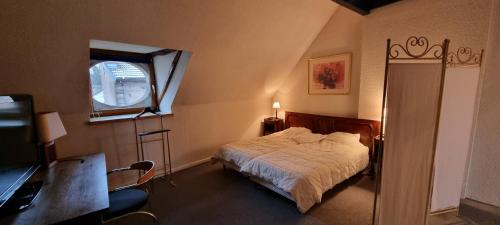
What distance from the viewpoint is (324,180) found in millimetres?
2494

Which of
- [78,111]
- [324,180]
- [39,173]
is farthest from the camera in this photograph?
[78,111]

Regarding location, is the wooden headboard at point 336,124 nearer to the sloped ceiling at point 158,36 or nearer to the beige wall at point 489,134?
the beige wall at point 489,134

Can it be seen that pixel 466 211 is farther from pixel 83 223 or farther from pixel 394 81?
pixel 83 223

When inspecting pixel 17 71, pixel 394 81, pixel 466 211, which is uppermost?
pixel 17 71

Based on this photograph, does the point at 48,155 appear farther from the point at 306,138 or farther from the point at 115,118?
the point at 306,138

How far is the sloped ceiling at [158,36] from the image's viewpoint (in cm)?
191

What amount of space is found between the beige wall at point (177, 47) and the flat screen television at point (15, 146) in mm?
611

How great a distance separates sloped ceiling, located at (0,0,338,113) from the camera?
1911 millimetres

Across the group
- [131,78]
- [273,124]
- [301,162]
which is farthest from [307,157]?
[131,78]

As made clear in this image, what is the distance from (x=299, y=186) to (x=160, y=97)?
282 centimetres

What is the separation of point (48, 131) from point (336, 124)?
4.10 m

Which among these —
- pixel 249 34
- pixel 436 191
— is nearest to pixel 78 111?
pixel 249 34

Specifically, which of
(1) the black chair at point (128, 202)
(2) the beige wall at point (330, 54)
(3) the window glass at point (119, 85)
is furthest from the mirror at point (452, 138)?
(3) the window glass at point (119, 85)

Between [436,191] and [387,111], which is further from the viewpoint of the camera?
[436,191]
